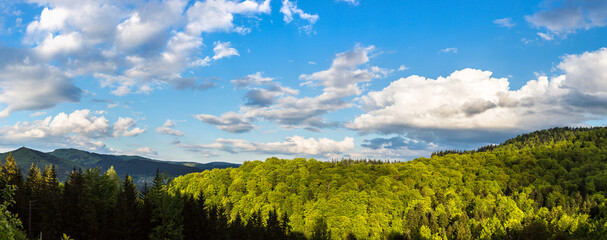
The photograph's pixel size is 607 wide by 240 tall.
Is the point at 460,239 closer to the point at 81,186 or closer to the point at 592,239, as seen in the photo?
the point at 592,239

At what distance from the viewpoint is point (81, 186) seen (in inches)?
3337

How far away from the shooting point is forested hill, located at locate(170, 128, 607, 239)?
450ft

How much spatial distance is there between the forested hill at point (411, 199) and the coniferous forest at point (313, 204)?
0.45 metres

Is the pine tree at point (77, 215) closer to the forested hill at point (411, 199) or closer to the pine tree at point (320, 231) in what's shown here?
the forested hill at point (411, 199)

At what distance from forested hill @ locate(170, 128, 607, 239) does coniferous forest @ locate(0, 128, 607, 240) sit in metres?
0.45

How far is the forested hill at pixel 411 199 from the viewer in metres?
137

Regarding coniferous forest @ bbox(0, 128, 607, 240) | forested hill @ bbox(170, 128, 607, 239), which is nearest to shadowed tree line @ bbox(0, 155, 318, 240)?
coniferous forest @ bbox(0, 128, 607, 240)

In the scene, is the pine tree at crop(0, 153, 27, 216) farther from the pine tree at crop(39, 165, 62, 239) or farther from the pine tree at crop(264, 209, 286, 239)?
the pine tree at crop(264, 209, 286, 239)

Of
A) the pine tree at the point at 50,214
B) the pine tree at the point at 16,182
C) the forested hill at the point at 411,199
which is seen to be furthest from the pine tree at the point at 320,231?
the pine tree at the point at 16,182

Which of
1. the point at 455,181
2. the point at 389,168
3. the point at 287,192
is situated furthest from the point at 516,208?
the point at 287,192

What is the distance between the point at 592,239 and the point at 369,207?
74670 millimetres

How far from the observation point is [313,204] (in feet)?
485

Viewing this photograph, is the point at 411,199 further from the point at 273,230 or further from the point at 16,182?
the point at 16,182

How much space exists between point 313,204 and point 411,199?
129 feet
